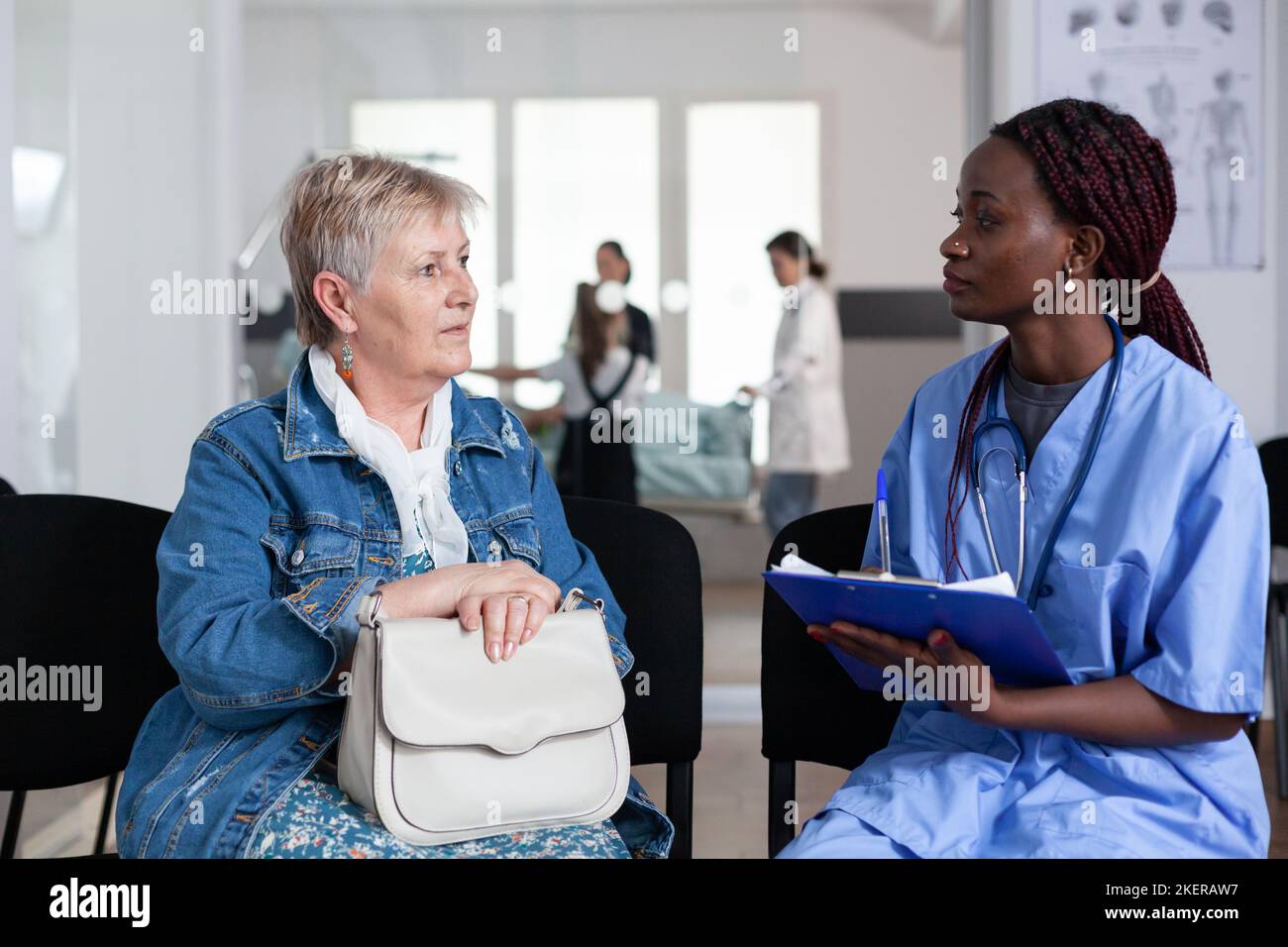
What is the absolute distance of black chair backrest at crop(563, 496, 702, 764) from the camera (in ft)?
5.70

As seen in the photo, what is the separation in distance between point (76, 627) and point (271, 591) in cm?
47

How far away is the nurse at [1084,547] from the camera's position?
50.6 inches

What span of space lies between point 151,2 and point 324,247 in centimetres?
293

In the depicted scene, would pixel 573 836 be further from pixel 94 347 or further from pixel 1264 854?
pixel 94 347

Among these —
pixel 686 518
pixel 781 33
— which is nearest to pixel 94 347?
pixel 686 518

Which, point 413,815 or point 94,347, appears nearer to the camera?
point 413,815

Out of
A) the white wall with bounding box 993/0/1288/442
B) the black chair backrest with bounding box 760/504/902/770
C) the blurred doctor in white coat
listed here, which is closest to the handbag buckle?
the black chair backrest with bounding box 760/504/902/770

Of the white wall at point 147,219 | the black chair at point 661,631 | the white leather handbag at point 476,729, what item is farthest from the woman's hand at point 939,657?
the white wall at point 147,219

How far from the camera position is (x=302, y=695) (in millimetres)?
1407

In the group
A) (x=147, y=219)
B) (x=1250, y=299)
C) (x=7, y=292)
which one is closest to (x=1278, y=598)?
(x=1250, y=299)

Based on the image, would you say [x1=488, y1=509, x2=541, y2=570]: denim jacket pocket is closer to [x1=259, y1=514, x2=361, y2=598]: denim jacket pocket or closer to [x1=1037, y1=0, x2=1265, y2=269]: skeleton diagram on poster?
[x1=259, y1=514, x2=361, y2=598]: denim jacket pocket

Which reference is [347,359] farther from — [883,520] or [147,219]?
[147,219]

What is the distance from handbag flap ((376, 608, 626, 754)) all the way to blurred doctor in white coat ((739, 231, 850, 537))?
8.89ft

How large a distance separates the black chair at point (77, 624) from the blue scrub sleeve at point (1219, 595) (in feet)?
4.28
